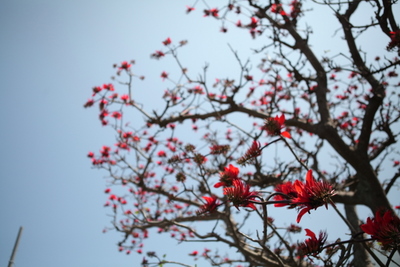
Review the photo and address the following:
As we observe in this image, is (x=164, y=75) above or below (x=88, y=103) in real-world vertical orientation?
above

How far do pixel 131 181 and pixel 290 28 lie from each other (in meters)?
4.22

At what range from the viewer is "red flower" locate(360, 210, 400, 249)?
2.49 ft

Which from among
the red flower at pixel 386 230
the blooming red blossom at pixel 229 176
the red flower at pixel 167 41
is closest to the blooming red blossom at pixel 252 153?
the blooming red blossom at pixel 229 176

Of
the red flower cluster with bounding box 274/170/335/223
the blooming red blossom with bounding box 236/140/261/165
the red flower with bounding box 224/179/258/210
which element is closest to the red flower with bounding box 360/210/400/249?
the red flower cluster with bounding box 274/170/335/223

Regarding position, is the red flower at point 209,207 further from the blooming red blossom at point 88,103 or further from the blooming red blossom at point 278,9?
the blooming red blossom at point 278,9

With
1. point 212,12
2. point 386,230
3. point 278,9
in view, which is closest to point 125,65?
Answer: point 212,12

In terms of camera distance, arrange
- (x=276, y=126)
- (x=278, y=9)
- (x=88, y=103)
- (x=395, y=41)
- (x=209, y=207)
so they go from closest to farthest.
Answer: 1. (x=209, y=207)
2. (x=276, y=126)
3. (x=395, y=41)
4. (x=278, y=9)
5. (x=88, y=103)

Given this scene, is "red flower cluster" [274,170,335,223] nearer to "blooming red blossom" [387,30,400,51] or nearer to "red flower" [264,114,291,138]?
"red flower" [264,114,291,138]

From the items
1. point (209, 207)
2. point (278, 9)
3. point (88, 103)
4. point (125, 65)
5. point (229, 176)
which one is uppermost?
point (278, 9)

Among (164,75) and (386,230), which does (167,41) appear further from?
(386,230)

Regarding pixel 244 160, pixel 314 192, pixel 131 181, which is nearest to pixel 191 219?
pixel 131 181

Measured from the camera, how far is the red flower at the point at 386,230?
760 millimetres

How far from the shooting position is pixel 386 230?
2.54 ft

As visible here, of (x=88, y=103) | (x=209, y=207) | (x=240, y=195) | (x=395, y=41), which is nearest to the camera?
(x=240, y=195)
